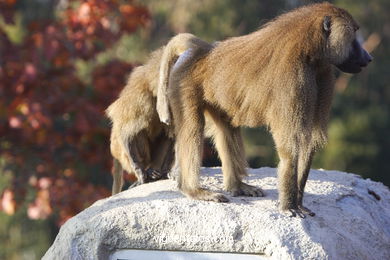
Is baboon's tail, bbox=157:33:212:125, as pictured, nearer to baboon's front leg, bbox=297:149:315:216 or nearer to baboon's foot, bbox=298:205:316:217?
baboon's front leg, bbox=297:149:315:216

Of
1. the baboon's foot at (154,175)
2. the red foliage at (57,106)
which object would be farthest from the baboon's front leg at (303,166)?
the red foliage at (57,106)

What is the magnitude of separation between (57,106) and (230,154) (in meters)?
3.19

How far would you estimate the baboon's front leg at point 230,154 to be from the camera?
6.79m

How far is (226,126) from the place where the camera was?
6.96 meters

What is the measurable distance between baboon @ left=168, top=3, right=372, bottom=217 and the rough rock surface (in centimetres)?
21

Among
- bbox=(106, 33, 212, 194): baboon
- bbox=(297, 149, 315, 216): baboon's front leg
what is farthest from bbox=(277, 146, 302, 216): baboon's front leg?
bbox=(106, 33, 212, 194): baboon

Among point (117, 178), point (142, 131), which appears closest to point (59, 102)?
point (117, 178)

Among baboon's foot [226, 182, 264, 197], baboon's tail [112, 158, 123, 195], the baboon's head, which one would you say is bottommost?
baboon's foot [226, 182, 264, 197]

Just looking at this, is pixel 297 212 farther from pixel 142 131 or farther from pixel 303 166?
pixel 142 131

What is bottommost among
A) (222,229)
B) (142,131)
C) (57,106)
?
(222,229)

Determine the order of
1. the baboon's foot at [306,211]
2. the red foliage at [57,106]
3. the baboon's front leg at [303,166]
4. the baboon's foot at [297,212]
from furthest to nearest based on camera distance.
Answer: the red foliage at [57,106] < the baboon's front leg at [303,166] < the baboon's foot at [306,211] < the baboon's foot at [297,212]

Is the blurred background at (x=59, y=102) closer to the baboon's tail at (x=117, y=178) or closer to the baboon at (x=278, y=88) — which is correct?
the baboon's tail at (x=117, y=178)

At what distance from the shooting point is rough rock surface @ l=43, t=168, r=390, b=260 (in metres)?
5.75

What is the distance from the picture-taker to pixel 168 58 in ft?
23.1
